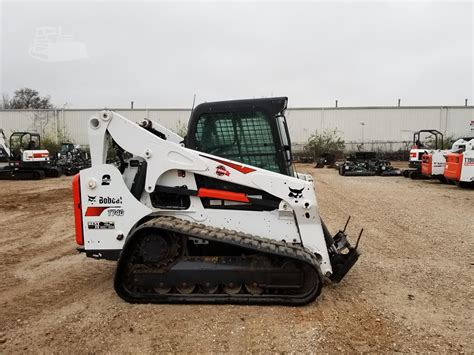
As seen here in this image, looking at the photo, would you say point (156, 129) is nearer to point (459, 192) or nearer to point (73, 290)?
point (73, 290)

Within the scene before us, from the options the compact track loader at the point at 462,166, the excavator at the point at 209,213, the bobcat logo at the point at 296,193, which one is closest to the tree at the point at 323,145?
the compact track loader at the point at 462,166

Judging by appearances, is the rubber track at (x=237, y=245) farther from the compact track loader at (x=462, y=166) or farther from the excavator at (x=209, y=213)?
the compact track loader at (x=462, y=166)

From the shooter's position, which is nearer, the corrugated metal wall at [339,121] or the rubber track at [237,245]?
the rubber track at [237,245]

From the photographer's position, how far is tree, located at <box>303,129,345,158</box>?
33.2 m

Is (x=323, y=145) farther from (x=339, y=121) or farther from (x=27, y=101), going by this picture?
(x=27, y=101)

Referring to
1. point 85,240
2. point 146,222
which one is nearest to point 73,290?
point 85,240

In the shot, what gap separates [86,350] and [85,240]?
1.48m

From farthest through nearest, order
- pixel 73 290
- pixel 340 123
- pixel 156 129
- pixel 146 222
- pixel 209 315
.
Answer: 1. pixel 340 123
2. pixel 156 129
3. pixel 73 290
4. pixel 146 222
5. pixel 209 315

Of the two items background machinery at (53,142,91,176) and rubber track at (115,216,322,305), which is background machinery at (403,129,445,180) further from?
background machinery at (53,142,91,176)

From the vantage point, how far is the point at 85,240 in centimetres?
454

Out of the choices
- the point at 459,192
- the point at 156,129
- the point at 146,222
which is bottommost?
the point at 459,192

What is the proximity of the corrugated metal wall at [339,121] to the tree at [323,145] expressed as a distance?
146 cm

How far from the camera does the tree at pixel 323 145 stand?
33.2 m

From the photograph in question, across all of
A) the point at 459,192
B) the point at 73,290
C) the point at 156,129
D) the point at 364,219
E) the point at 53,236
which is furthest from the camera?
the point at 459,192
